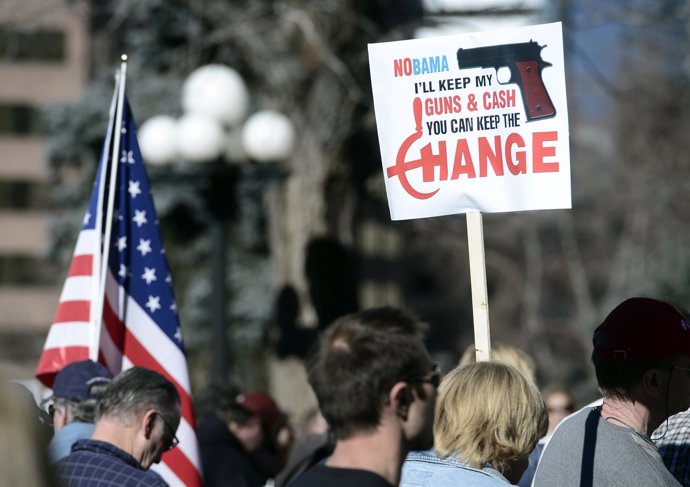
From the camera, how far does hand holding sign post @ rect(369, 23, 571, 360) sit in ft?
15.9

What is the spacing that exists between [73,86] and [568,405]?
54855 millimetres

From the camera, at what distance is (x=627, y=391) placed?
4.14m

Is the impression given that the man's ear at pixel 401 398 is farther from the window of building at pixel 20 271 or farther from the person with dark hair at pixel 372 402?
the window of building at pixel 20 271

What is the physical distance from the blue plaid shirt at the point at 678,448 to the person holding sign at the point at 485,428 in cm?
74

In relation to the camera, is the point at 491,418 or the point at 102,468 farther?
the point at 102,468

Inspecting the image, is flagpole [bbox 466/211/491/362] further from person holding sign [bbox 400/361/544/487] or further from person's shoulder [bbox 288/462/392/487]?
person's shoulder [bbox 288/462/392/487]

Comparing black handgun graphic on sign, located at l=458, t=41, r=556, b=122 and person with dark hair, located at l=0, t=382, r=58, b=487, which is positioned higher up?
black handgun graphic on sign, located at l=458, t=41, r=556, b=122

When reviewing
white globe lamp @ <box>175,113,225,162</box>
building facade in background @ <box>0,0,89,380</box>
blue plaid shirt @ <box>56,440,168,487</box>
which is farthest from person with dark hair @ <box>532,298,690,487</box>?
building facade in background @ <box>0,0,89,380</box>

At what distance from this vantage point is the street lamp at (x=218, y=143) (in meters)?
11.5

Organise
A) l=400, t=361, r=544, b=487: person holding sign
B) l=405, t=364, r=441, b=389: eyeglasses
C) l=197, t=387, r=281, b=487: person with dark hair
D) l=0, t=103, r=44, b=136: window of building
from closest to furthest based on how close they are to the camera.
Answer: l=405, t=364, r=441, b=389: eyeglasses
l=400, t=361, r=544, b=487: person holding sign
l=197, t=387, r=281, b=487: person with dark hair
l=0, t=103, r=44, b=136: window of building

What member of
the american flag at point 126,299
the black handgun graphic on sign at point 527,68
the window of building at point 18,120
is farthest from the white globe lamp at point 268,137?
the window of building at point 18,120

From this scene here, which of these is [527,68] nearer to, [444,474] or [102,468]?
[444,474]

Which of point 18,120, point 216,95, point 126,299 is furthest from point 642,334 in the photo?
point 18,120

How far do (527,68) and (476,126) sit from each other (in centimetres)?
28
